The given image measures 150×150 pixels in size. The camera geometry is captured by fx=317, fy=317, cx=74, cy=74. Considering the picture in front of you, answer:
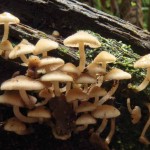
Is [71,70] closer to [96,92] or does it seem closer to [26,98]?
[96,92]

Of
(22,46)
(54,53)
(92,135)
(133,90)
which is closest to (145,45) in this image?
(133,90)

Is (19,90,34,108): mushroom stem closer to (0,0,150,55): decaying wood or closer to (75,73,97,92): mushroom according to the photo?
(75,73,97,92): mushroom

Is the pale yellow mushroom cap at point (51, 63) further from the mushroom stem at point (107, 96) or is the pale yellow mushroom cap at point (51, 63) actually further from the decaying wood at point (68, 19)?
the decaying wood at point (68, 19)

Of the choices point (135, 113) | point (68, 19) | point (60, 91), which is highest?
point (68, 19)

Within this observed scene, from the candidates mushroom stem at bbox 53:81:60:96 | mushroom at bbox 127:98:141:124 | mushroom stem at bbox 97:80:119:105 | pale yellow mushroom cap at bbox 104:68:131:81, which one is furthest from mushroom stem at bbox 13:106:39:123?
mushroom at bbox 127:98:141:124

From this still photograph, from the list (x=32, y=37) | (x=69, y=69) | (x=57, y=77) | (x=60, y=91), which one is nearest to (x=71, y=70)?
(x=69, y=69)

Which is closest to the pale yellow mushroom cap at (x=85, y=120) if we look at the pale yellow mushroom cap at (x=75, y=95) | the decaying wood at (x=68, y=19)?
the pale yellow mushroom cap at (x=75, y=95)

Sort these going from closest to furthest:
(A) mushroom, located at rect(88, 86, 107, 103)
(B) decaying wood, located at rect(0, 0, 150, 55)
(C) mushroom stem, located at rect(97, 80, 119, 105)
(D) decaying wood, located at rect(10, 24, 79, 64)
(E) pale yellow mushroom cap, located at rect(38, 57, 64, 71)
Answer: (E) pale yellow mushroom cap, located at rect(38, 57, 64, 71) → (A) mushroom, located at rect(88, 86, 107, 103) → (C) mushroom stem, located at rect(97, 80, 119, 105) → (D) decaying wood, located at rect(10, 24, 79, 64) → (B) decaying wood, located at rect(0, 0, 150, 55)
